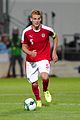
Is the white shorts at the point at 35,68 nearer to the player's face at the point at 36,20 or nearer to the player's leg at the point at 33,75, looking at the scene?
the player's leg at the point at 33,75

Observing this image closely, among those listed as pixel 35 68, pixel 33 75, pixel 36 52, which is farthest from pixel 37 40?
pixel 33 75

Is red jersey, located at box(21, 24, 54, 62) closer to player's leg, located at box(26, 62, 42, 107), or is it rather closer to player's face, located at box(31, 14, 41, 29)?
player's leg, located at box(26, 62, 42, 107)

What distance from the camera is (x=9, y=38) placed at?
3334cm

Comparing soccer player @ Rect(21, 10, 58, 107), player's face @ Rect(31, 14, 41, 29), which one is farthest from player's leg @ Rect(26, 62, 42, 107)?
player's face @ Rect(31, 14, 41, 29)

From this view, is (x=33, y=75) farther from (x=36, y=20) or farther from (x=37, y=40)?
(x=36, y=20)

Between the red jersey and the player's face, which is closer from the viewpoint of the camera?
the player's face

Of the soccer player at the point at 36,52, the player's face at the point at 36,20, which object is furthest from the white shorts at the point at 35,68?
the player's face at the point at 36,20

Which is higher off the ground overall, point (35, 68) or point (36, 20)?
point (36, 20)

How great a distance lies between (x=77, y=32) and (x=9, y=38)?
16.4ft

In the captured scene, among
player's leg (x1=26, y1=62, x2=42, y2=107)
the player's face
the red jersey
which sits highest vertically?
the player's face

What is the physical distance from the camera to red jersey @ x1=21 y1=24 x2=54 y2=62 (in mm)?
14266

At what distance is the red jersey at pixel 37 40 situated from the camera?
14.3 metres

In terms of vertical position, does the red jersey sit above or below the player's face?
below

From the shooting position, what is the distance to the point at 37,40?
47.0 ft
